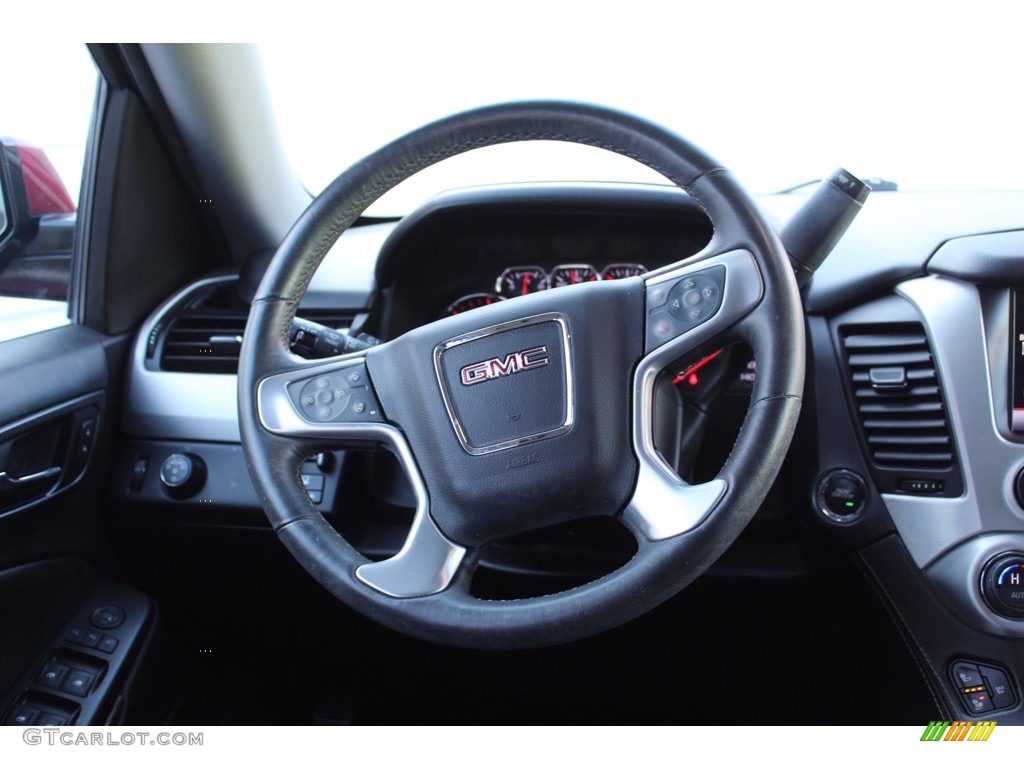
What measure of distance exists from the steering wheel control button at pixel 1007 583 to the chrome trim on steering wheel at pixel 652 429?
2.20ft

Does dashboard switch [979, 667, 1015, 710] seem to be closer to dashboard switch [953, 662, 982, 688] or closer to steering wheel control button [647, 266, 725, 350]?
dashboard switch [953, 662, 982, 688]

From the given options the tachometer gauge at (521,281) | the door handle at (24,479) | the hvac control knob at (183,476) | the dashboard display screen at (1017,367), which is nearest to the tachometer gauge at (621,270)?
the tachometer gauge at (521,281)

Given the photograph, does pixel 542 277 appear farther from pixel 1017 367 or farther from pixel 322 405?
pixel 1017 367

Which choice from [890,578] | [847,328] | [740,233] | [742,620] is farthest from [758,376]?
[742,620]

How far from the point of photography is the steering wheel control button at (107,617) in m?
1.61

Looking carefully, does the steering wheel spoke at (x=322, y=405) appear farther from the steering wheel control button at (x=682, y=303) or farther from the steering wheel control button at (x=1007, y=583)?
the steering wheel control button at (x=1007, y=583)

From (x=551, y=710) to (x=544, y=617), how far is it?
1058mm

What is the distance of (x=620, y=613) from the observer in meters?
0.91

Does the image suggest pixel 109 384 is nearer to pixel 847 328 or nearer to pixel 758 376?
pixel 758 376

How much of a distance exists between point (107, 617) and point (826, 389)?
1493mm

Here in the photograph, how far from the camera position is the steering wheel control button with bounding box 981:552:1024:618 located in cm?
132

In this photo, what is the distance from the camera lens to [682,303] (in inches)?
41.0

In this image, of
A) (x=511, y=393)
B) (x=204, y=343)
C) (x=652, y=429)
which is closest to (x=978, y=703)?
(x=652, y=429)

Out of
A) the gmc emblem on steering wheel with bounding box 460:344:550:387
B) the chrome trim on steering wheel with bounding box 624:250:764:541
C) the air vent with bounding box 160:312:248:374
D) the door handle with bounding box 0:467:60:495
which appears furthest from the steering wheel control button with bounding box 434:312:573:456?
the door handle with bounding box 0:467:60:495
